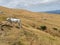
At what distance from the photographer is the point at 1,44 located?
22.2m

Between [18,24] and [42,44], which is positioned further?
[18,24]

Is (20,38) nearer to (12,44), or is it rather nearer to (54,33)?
(12,44)

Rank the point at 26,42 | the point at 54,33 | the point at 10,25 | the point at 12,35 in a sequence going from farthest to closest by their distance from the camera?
the point at 54,33 → the point at 10,25 → the point at 12,35 → the point at 26,42

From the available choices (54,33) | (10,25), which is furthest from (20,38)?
(54,33)

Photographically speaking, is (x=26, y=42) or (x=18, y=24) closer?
(x=26, y=42)

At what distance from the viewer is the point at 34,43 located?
75.0 ft

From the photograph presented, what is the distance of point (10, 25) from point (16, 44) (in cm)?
1371

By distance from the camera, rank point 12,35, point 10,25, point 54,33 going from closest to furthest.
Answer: point 12,35
point 10,25
point 54,33

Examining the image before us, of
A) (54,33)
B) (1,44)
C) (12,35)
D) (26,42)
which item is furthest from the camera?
(54,33)

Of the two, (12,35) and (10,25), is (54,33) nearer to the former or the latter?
(10,25)

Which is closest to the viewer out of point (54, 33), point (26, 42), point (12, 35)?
point (26, 42)

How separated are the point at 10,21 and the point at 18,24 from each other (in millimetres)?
1911

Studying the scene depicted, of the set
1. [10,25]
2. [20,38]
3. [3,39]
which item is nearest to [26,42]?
[20,38]

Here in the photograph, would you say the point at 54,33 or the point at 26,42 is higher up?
the point at 26,42
